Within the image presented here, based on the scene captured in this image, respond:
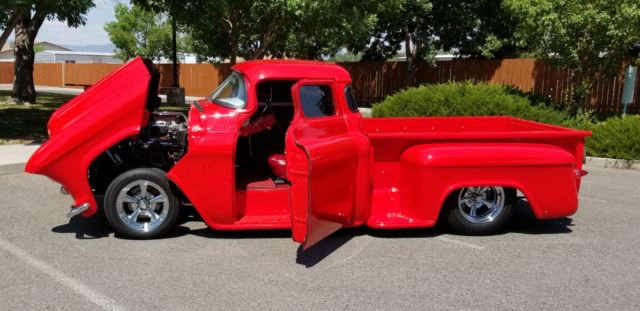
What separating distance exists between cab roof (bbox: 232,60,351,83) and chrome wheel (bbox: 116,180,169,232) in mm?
1502

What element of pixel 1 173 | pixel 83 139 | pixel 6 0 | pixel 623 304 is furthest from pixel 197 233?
pixel 6 0

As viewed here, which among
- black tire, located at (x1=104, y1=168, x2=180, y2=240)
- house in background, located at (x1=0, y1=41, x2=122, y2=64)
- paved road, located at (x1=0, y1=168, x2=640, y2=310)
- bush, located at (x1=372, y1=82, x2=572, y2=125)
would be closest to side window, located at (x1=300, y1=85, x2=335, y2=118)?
paved road, located at (x1=0, y1=168, x2=640, y2=310)

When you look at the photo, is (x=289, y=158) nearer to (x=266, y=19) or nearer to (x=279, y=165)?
(x=279, y=165)

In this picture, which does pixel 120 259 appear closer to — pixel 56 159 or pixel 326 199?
pixel 56 159

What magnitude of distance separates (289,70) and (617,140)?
306 inches

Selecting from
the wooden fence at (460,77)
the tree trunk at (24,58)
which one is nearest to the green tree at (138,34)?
the wooden fence at (460,77)

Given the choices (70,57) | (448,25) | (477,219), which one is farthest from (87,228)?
(70,57)

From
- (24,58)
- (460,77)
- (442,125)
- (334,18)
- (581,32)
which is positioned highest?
(334,18)

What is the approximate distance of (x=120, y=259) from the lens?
17.0ft

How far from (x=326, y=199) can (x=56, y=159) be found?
8.84 feet

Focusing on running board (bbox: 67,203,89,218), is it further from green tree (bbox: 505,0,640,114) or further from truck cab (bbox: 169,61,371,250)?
green tree (bbox: 505,0,640,114)

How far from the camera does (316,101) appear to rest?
18.8ft

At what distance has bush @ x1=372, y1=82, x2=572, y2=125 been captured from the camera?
1159 cm

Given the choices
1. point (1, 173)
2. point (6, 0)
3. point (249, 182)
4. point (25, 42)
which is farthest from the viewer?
point (25, 42)
